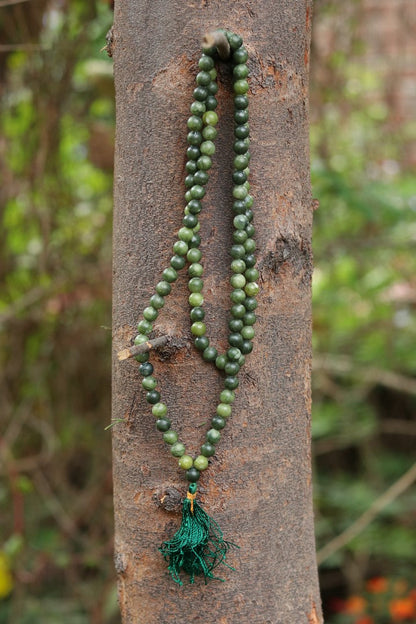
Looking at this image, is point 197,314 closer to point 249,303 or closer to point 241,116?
point 249,303

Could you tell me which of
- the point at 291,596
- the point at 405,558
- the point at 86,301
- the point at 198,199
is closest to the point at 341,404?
the point at 405,558

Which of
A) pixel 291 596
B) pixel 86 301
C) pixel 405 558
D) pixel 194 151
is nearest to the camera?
pixel 194 151

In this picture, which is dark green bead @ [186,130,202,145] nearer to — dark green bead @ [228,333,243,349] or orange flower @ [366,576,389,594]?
dark green bead @ [228,333,243,349]

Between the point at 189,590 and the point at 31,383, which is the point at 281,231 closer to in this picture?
the point at 189,590

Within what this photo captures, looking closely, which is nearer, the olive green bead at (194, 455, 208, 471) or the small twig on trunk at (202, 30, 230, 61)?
the small twig on trunk at (202, 30, 230, 61)

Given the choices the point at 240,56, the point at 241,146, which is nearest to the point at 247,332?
the point at 241,146

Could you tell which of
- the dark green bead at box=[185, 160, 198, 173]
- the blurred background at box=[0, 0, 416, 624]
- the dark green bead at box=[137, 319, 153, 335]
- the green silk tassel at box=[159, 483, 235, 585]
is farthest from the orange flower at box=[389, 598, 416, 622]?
the dark green bead at box=[185, 160, 198, 173]

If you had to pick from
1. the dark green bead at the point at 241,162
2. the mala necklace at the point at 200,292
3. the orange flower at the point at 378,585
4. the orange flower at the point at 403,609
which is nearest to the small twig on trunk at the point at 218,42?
the mala necklace at the point at 200,292
